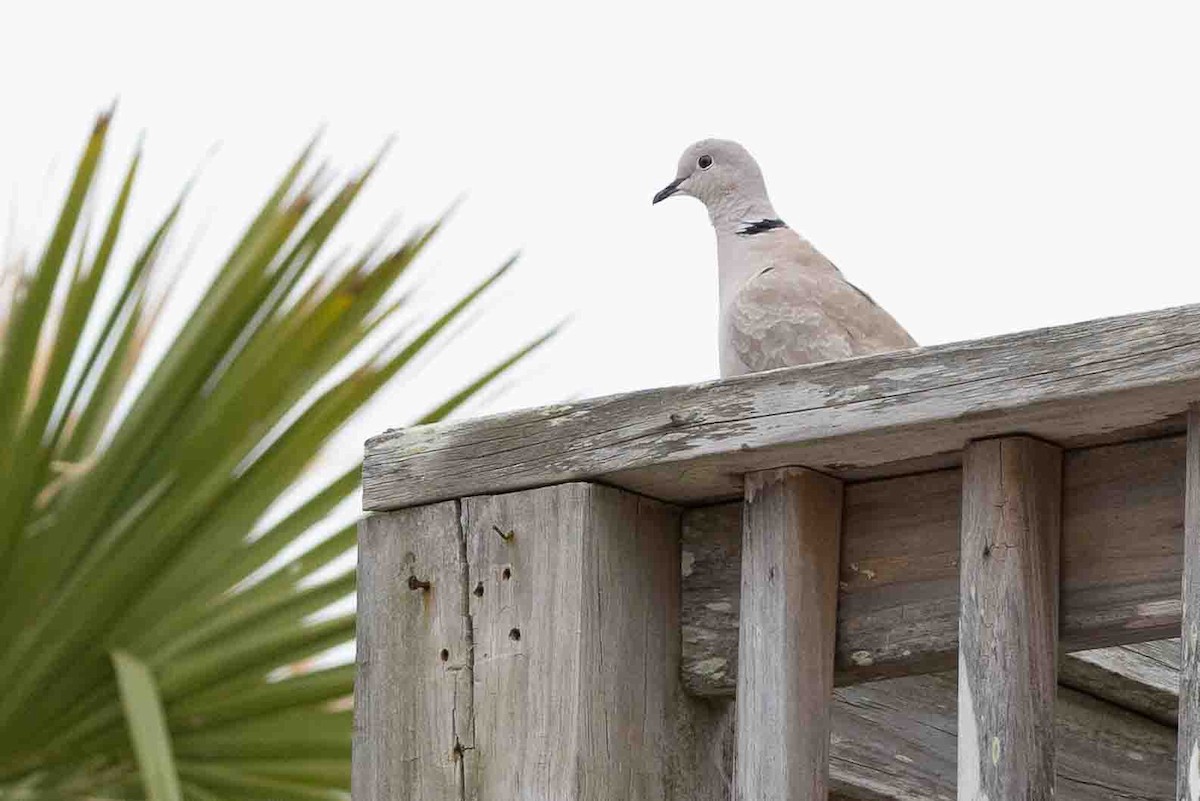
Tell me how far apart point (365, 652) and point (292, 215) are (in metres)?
1.85

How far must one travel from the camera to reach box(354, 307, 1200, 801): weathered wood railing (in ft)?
5.64

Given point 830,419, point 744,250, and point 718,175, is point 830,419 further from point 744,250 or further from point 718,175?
point 718,175

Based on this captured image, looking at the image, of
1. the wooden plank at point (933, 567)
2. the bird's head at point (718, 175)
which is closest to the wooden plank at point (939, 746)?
the wooden plank at point (933, 567)

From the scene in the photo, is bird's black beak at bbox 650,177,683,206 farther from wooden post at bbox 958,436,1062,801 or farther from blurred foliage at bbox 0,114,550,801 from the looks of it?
wooden post at bbox 958,436,1062,801

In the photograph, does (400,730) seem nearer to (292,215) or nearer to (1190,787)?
(1190,787)

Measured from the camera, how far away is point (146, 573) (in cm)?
360

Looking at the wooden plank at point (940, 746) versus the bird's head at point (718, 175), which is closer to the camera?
the wooden plank at point (940, 746)

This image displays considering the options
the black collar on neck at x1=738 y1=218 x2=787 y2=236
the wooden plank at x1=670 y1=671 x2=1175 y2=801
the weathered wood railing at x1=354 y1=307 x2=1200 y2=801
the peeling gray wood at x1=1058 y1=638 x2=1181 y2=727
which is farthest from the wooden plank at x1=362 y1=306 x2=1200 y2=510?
the black collar on neck at x1=738 y1=218 x2=787 y2=236

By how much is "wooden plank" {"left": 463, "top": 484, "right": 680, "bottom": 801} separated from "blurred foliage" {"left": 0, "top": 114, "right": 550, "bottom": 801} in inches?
66.8

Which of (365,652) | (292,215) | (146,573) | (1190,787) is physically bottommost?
(1190,787)

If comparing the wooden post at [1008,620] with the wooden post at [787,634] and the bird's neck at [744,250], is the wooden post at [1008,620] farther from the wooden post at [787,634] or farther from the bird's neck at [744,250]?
the bird's neck at [744,250]

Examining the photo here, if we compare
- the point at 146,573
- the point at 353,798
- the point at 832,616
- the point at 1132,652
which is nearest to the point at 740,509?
the point at 832,616

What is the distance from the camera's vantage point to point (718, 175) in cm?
354

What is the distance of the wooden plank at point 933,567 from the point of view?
1760 millimetres
